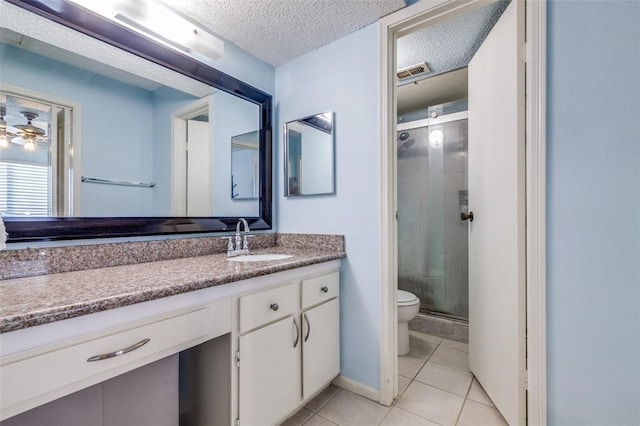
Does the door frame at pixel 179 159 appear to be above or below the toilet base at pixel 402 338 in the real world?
above

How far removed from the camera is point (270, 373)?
3.88 feet

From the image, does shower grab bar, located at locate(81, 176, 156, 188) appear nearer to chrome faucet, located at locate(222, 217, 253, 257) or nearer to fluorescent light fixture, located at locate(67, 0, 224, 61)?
chrome faucet, located at locate(222, 217, 253, 257)

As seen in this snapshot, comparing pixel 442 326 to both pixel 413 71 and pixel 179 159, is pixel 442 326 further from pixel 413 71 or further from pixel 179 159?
pixel 179 159

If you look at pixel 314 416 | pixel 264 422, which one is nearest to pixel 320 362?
pixel 314 416

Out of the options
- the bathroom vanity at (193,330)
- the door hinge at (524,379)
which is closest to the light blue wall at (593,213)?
the door hinge at (524,379)

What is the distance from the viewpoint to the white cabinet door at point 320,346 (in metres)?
1.38

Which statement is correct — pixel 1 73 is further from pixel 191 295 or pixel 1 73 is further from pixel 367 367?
pixel 367 367

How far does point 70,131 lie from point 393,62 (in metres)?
1.58

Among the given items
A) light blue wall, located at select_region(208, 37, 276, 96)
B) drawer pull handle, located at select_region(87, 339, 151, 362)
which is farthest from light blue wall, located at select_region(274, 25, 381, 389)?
drawer pull handle, located at select_region(87, 339, 151, 362)

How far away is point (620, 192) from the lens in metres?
0.99

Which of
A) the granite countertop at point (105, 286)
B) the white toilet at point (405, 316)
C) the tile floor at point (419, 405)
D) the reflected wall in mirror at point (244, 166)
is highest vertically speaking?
the reflected wall in mirror at point (244, 166)

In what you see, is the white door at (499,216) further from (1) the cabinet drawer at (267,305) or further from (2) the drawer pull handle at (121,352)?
(2) the drawer pull handle at (121,352)

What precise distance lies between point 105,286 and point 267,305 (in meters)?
0.58

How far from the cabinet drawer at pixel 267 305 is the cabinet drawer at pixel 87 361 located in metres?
0.16
